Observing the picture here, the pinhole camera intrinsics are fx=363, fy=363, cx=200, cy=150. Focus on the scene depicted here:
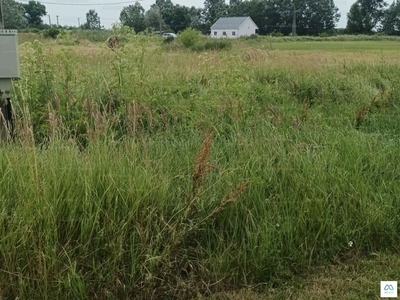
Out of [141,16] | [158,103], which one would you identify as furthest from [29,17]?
[158,103]

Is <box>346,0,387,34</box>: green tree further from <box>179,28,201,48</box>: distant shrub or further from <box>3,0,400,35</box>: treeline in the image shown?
<box>179,28,201,48</box>: distant shrub

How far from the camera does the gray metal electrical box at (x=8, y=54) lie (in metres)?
4.21

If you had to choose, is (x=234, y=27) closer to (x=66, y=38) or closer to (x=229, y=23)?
(x=229, y=23)

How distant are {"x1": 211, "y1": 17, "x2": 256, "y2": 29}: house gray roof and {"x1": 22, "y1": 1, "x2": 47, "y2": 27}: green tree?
39.5 m

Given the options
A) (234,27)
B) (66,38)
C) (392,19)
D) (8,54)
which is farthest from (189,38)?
(392,19)

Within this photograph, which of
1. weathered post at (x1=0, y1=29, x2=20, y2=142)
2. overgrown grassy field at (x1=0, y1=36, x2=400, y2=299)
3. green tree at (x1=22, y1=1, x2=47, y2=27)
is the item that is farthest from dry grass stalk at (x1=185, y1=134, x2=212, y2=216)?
green tree at (x1=22, y1=1, x2=47, y2=27)

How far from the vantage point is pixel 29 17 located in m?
78.4

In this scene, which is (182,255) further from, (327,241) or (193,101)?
(193,101)

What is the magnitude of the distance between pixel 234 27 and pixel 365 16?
3001cm

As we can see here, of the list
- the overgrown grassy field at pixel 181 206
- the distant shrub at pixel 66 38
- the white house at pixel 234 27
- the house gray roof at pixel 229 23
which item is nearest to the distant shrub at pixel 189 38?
the distant shrub at pixel 66 38

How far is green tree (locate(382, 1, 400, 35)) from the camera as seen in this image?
7872cm

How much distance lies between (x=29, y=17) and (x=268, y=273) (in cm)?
8934

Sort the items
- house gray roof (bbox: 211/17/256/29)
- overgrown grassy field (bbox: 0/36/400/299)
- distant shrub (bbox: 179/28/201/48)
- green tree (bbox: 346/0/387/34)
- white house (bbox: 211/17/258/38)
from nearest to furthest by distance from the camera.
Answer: overgrown grassy field (bbox: 0/36/400/299) < distant shrub (bbox: 179/28/201/48) < green tree (bbox: 346/0/387/34) < white house (bbox: 211/17/258/38) < house gray roof (bbox: 211/17/256/29)

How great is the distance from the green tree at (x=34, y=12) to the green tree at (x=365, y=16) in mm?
69624
